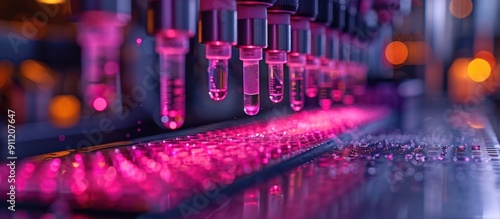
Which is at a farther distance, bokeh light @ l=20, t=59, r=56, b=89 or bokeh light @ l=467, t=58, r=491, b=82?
bokeh light @ l=467, t=58, r=491, b=82

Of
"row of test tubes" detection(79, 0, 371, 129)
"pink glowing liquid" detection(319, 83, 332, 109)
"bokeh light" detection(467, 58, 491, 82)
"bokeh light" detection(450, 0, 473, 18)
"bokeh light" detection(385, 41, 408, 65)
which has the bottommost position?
"bokeh light" detection(467, 58, 491, 82)

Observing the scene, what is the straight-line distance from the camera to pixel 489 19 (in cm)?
745

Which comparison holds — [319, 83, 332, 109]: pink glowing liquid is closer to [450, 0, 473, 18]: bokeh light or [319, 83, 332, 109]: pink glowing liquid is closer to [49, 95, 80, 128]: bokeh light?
[49, 95, 80, 128]: bokeh light

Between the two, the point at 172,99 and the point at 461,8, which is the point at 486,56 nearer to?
the point at 461,8

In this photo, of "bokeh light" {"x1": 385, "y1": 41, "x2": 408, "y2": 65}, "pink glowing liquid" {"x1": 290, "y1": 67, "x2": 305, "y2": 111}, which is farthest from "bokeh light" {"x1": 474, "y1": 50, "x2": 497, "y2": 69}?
"pink glowing liquid" {"x1": 290, "y1": 67, "x2": 305, "y2": 111}

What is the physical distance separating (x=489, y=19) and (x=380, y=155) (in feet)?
21.9

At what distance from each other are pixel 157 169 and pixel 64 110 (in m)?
0.98

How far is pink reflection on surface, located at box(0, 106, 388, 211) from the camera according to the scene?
2.69ft

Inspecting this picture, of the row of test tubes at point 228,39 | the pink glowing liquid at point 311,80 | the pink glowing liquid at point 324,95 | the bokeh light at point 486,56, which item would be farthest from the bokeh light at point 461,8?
the pink glowing liquid at point 311,80

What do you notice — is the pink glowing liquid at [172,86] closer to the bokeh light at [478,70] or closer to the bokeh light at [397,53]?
the bokeh light at [397,53]

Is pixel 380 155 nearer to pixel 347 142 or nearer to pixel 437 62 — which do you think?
pixel 347 142

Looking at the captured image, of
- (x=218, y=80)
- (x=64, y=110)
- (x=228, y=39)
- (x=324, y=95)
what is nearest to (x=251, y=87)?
(x=218, y=80)

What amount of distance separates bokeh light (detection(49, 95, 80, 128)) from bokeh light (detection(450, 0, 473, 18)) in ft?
21.1

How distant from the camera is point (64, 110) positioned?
1.93 metres
